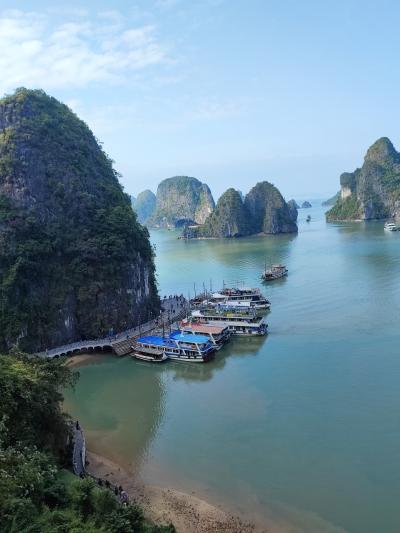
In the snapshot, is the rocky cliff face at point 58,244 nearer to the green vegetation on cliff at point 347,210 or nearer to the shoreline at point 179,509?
the shoreline at point 179,509

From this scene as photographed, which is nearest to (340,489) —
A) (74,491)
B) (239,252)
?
(74,491)

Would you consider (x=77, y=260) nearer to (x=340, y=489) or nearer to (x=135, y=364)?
(x=135, y=364)

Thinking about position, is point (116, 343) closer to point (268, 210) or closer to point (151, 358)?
point (151, 358)

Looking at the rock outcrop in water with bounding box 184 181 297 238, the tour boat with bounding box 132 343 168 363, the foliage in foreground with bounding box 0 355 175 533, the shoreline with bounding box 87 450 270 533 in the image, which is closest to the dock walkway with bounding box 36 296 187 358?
the tour boat with bounding box 132 343 168 363

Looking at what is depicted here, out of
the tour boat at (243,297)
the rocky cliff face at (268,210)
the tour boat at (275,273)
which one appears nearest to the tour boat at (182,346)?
the tour boat at (243,297)

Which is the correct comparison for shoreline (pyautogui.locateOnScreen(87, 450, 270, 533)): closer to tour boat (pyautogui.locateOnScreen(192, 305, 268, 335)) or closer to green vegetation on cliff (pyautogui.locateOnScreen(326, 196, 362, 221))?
tour boat (pyautogui.locateOnScreen(192, 305, 268, 335))

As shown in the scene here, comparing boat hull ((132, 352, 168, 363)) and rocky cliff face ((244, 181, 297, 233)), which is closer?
boat hull ((132, 352, 168, 363))
